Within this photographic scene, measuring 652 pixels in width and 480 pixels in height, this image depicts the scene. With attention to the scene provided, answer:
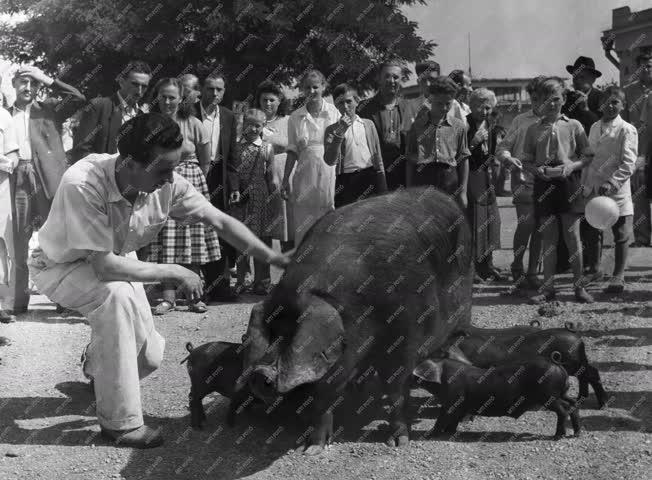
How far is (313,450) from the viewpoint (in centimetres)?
448

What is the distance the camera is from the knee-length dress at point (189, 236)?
7.72m

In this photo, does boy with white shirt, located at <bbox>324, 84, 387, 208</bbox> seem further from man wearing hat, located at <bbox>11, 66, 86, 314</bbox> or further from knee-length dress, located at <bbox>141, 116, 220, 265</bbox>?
man wearing hat, located at <bbox>11, 66, 86, 314</bbox>

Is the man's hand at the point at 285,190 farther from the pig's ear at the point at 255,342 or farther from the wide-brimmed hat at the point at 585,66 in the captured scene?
the pig's ear at the point at 255,342

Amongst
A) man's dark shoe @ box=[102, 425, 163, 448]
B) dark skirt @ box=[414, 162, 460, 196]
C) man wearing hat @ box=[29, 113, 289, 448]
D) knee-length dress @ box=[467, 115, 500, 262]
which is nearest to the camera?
man wearing hat @ box=[29, 113, 289, 448]

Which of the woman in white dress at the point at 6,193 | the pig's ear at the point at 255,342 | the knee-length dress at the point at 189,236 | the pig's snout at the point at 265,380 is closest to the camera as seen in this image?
the pig's snout at the point at 265,380

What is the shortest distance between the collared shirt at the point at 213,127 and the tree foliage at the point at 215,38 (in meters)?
11.2

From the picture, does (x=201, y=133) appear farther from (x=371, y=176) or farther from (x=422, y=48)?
(x=422, y=48)

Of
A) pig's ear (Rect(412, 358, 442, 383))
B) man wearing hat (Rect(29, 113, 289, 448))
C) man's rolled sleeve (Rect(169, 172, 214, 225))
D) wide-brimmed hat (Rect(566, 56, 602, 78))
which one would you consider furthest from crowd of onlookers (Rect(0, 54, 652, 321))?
pig's ear (Rect(412, 358, 442, 383))

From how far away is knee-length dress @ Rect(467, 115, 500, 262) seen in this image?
28.7ft

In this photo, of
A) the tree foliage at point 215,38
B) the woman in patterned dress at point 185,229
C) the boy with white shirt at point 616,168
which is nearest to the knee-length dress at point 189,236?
the woman in patterned dress at point 185,229

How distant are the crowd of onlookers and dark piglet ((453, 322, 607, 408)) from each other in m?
2.67

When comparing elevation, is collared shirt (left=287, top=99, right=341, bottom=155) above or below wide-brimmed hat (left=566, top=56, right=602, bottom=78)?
below

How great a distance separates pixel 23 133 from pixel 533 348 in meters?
4.90

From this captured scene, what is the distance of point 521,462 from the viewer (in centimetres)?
433
